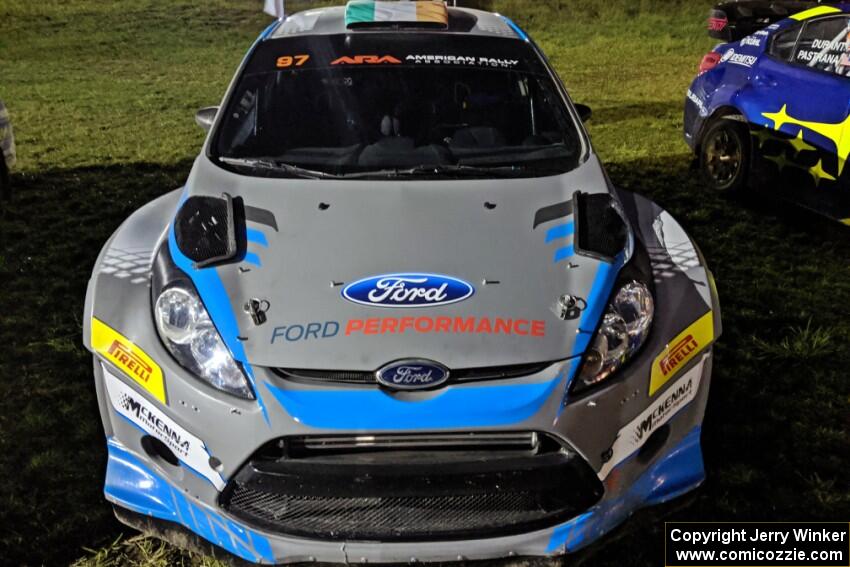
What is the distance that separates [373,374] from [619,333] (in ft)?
2.43

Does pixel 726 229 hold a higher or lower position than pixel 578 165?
lower

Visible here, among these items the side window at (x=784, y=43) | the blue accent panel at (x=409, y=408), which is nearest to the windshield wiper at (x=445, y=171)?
the blue accent panel at (x=409, y=408)

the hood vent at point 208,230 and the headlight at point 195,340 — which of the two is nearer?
the headlight at point 195,340

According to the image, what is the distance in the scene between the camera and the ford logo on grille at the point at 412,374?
88.4 inches

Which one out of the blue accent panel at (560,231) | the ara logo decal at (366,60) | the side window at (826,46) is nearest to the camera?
the blue accent panel at (560,231)

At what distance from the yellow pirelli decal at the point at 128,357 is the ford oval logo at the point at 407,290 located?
23.1 inches

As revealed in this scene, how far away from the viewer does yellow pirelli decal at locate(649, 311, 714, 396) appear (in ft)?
8.09

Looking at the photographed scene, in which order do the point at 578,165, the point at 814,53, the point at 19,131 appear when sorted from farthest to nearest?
the point at 19,131, the point at 814,53, the point at 578,165

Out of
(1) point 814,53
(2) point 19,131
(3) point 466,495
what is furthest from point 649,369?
(2) point 19,131

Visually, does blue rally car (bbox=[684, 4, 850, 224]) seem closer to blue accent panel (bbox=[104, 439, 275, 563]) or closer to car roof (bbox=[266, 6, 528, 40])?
car roof (bbox=[266, 6, 528, 40])

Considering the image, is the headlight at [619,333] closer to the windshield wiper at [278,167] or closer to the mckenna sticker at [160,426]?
the mckenna sticker at [160,426]

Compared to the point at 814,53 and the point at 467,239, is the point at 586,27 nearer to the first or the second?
the point at 814,53

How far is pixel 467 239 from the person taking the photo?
2.74m

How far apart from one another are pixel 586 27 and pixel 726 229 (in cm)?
1617
